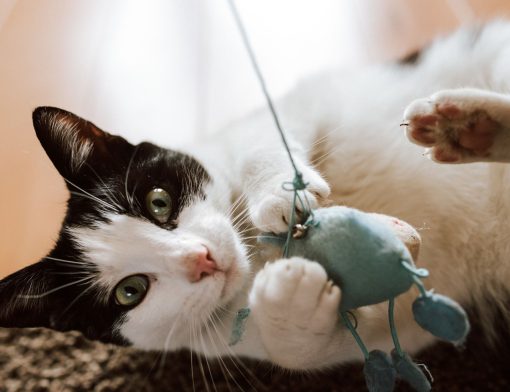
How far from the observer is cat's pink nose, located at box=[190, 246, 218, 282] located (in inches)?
37.1

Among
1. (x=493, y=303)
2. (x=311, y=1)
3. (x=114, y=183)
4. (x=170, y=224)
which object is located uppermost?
(x=311, y=1)

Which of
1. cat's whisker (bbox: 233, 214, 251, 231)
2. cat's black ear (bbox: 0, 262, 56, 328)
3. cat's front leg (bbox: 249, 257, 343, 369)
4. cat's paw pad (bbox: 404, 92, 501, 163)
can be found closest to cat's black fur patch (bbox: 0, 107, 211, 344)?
cat's black ear (bbox: 0, 262, 56, 328)

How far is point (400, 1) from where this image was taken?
6.53 feet

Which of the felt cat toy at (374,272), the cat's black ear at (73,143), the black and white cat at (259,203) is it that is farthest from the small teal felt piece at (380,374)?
the cat's black ear at (73,143)

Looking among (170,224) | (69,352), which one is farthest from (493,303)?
(69,352)

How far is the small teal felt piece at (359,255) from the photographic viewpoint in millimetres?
640

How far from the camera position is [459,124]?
2.80 feet

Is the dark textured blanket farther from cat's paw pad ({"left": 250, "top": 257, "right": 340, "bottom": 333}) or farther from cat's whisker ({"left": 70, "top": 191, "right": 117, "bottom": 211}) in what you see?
cat's paw pad ({"left": 250, "top": 257, "right": 340, "bottom": 333})

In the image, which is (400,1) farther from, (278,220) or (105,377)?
A: (105,377)

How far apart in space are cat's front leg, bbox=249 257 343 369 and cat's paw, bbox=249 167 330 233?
5.2 inches

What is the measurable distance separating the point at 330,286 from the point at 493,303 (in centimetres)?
70

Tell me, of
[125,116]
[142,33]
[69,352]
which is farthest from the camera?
[142,33]

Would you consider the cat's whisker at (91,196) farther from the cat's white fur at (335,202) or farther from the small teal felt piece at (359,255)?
the small teal felt piece at (359,255)

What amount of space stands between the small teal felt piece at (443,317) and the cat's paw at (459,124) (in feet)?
1.11
